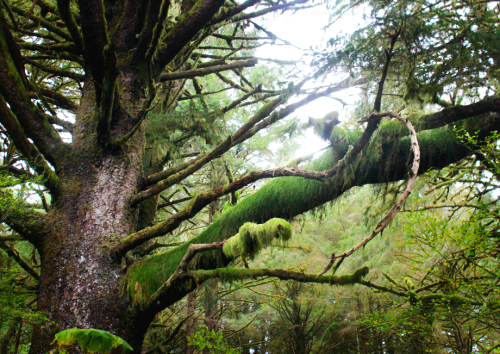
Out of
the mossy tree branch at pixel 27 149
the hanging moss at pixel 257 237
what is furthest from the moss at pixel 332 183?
the mossy tree branch at pixel 27 149

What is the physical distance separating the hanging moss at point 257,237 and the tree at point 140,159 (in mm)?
11

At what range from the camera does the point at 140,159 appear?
10.0 feet

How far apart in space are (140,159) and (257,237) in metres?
1.73

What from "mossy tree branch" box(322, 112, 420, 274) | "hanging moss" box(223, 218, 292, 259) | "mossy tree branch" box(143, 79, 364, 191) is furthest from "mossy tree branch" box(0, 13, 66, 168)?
"mossy tree branch" box(322, 112, 420, 274)

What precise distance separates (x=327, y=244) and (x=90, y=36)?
1029cm

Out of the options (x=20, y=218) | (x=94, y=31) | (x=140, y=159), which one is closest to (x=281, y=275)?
(x=140, y=159)

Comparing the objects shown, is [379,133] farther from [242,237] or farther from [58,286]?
[58,286]

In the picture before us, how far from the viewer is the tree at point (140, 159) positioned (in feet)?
7.22

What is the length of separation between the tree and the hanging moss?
0.01 metres

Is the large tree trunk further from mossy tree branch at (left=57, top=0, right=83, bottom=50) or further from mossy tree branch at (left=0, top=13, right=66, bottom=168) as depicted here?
mossy tree branch at (left=57, top=0, right=83, bottom=50)

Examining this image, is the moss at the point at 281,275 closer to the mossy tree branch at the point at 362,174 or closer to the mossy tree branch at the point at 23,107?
the mossy tree branch at the point at 362,174

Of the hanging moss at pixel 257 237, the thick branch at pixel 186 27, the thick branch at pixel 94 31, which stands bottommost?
the hanging moss at pixel 257 237

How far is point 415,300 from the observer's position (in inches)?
128

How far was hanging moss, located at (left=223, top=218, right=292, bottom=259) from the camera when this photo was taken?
1.98 metres
